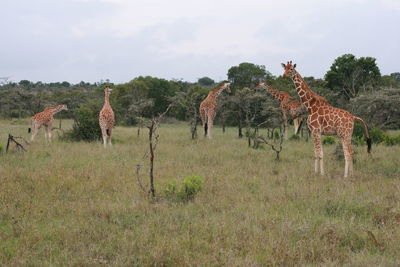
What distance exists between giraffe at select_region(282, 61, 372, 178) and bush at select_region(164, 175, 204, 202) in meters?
3.87

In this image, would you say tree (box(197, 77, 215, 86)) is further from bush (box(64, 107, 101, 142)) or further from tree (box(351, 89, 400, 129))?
tree (box(351, 89, 400, 129))

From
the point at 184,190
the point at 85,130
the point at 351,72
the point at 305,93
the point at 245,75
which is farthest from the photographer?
the point at 245,75

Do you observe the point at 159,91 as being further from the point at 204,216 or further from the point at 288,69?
the point at 204,216

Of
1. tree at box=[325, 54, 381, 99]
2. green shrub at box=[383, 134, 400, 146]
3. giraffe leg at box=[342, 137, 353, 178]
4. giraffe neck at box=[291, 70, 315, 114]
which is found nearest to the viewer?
giraffe leg at box=[342, 137, 353, 178]

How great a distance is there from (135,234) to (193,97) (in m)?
13.6

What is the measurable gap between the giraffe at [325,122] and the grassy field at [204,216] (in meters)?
0.56

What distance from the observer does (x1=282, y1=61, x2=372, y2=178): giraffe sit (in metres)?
9.51

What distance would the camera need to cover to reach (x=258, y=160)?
1185 centimetres

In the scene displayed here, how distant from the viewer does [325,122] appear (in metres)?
9.76

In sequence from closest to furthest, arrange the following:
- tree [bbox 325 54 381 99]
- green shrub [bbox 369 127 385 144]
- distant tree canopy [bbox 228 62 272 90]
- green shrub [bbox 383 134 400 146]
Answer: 1. green shrub [bbox 383 134 400 146]
2. green shrub [bbox 369 127 385 144]
3. tree [bbox 325 54 381 99]
4. distant tree canopy [bbox 228 62 272 90]

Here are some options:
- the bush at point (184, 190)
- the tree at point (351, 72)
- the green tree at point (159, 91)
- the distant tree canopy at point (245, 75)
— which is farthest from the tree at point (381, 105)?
the green tree at point (159, 91)

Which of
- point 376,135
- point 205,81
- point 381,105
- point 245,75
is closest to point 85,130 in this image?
point 381,105

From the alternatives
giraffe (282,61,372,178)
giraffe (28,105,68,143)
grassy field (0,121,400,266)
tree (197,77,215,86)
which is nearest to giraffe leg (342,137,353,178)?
giraffe (282,61,372,178)

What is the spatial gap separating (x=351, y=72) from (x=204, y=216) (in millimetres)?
25027
